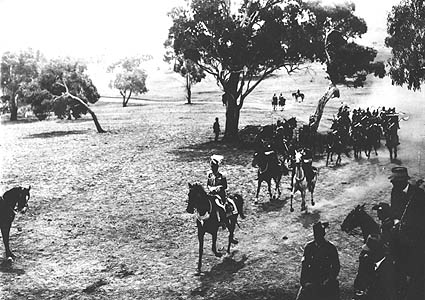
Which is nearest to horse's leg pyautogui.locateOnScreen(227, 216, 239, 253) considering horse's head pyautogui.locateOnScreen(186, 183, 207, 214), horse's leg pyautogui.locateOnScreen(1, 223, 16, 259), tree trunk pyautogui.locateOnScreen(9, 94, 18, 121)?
horse's head pyautogui.locateOnScreen(186, 183, 207, 214)

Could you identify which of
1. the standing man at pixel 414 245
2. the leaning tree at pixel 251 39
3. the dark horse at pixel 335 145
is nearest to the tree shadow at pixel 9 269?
the standing man at pixel 414 245

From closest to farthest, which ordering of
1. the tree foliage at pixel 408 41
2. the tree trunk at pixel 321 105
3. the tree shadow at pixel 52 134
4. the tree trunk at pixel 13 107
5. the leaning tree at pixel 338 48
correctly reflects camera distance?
1. the tree foliage at pixel 408 41
2. the tree trunk at pixel 321 105
3. the leaning tree at pixel 338 48
4. the tree shadow at pixel 52 134
5. the tree trunk at pixel 13 107

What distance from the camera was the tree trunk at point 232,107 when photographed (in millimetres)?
30870

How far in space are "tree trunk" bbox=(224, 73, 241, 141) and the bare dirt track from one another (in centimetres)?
212

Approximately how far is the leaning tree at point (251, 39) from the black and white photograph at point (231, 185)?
0.11m

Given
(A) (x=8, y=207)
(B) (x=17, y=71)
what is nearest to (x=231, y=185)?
(A) (x=8, y=207)

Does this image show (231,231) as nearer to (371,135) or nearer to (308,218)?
(308,218)

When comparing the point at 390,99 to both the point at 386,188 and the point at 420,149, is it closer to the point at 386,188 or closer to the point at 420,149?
the point at 420,149

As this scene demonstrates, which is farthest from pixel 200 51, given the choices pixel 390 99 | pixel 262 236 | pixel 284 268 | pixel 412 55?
pixel 390 99

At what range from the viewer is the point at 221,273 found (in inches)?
454

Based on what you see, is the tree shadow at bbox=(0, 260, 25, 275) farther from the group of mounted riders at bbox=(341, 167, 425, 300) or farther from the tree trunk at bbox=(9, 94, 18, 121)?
the tree trunk at bbox=(9, 94, 18, 121)

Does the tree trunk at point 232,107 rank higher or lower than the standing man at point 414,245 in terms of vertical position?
higher

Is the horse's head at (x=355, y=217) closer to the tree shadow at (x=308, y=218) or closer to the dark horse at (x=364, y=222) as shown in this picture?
the dark horse at (x=364, y=222)

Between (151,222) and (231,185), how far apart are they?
5.61 metres
